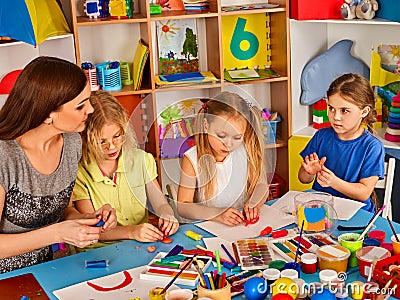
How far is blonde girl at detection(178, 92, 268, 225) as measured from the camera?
71.9 inches

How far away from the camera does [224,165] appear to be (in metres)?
1.90

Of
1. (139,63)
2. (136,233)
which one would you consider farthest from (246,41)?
(136,233)

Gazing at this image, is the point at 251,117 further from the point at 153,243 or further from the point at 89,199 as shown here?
the point at 89,199

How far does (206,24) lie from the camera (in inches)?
139

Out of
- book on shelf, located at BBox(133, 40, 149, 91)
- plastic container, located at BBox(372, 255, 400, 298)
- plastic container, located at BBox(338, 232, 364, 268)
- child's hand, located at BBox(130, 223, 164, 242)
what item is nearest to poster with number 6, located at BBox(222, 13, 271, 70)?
book on shelf, located at BBox(133, 40, 149, 91)

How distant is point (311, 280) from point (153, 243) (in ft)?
1.67

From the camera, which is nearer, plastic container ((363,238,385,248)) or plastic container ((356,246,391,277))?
plastic container ((356,246,391,277))

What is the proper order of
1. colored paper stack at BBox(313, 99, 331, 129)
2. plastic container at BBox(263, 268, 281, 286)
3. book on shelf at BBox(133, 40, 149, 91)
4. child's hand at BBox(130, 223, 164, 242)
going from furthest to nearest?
colored paper stack at BBox(313, 99, 331, 129) < book on shelf at BBox(133, 40, 149, 91) < child's hand at BBox(130, 223, 164, 242) < plastic container at BBox(263, 268, 281, 286)

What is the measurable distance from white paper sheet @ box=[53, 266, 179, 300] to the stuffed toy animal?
A: 1937 mm

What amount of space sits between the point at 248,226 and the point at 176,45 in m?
1.73

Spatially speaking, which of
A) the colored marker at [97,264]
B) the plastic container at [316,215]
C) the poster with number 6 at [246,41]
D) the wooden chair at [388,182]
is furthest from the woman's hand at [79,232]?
the poster with number 6 at [246,41]

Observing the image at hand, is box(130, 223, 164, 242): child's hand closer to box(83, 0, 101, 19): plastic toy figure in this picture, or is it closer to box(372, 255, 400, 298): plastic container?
box(372, 255, 400, 298): plastic container

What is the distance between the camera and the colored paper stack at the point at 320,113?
344 centimetres

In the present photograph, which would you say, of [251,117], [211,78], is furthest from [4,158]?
[211,78]
